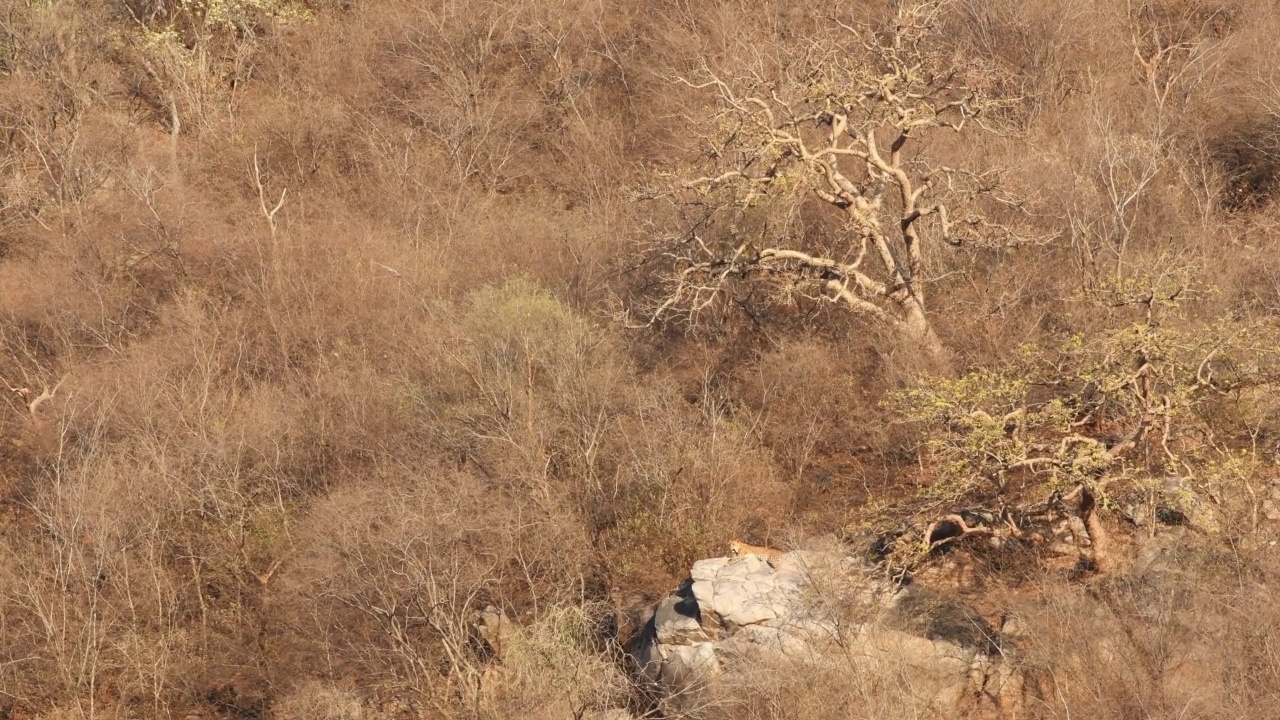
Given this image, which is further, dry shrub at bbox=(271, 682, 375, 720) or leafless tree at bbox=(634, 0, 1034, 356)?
leafless tree at bbox=(634, 0, 1034, 356)

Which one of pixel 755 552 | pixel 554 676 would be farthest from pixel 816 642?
pixel 554 676

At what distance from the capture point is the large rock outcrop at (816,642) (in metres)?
15.1

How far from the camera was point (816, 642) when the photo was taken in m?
15.4

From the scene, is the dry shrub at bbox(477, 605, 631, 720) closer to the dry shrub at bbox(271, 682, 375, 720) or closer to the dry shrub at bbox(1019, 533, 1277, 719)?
the dry shrub at bbox(271, 682, 375, 720)

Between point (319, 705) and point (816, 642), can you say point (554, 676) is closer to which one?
point (816, 642)

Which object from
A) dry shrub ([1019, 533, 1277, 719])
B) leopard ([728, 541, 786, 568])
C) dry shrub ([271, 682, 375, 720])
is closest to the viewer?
dry shrub ([1019, 533, 1277, 719])

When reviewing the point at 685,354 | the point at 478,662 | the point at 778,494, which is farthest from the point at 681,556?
the point at 685,354

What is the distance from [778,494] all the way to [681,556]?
1.72 metres

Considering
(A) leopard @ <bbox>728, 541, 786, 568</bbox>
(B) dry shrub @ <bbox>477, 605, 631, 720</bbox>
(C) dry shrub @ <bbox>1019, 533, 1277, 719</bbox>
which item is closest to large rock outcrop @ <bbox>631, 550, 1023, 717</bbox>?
(A) leopard @ <bbox>728, 541, 786, 568</bbox>

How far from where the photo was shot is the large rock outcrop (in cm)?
1507

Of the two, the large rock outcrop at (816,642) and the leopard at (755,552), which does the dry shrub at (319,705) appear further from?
the leopard at (755,552)

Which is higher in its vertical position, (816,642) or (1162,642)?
(1162,642)

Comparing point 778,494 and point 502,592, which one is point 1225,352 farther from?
point 502,592

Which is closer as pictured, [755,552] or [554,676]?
[554,676]
